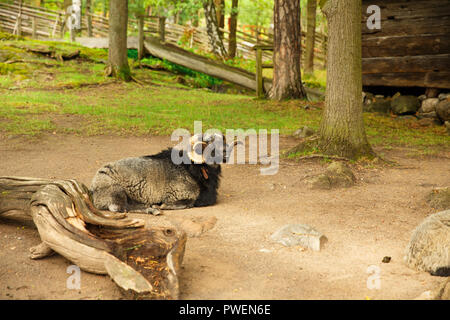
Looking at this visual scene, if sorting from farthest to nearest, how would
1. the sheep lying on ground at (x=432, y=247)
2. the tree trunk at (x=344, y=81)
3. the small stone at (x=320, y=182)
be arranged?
the tree trunk at (x=344, y=81) → the small stone at (x=320, y=182) → the sheep lying on ground at (x=432, y=247)

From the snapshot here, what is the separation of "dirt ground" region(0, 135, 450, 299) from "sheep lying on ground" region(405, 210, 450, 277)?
10cm

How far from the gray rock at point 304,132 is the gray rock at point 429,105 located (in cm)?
526

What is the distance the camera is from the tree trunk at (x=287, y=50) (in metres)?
15.7

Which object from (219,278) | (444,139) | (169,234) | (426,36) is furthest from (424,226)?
(426,36)

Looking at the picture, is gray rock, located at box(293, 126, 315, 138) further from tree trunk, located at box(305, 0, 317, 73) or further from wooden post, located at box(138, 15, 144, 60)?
wooden post, located at box(138, 15, 144, 60)

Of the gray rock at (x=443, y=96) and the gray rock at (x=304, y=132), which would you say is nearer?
the gray rock at (x=304, y=132)

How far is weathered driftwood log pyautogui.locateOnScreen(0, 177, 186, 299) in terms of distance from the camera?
4.29 metres

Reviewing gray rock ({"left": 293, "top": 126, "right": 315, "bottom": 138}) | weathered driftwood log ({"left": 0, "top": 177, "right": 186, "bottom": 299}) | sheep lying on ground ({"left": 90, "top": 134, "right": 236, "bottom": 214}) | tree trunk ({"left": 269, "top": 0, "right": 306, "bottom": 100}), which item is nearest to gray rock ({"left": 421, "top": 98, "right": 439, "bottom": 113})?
tree trunk ({"left": 269, "top": 0, "right": 306, "bottom": 100})

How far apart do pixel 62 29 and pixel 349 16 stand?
1094 inches

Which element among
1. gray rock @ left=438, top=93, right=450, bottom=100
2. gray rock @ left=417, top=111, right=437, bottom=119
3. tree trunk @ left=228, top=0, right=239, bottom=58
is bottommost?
gray rock @ left=417, top=111, right=437, bottom=119

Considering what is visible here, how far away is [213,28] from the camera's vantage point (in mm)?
27141

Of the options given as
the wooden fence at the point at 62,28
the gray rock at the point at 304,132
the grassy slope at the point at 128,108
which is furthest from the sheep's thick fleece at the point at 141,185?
the wooden fence at the point at 62,28

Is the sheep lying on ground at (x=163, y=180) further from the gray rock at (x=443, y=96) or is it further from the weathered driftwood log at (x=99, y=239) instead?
the gray rock at (x=443, y=96)

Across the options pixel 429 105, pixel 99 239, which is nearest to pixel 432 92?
pixel 429 105
